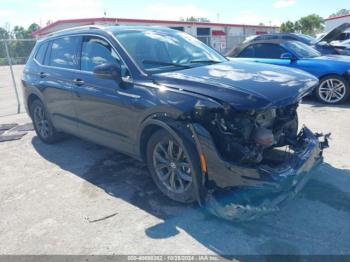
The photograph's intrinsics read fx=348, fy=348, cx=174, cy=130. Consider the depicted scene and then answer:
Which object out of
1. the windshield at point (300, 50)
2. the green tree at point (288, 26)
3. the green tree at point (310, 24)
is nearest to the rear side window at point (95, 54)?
the windshield at point (300, 50)

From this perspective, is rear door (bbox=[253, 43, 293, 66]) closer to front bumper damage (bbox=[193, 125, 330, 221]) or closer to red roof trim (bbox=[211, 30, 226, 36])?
front bumper damage (bbox=[193, 125, 330, 221])

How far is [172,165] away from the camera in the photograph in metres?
3.77

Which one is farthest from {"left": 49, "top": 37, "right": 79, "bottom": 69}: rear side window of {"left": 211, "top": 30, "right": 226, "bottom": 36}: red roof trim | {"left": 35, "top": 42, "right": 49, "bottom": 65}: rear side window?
{"left": 211, "top": 30, "right": 226, "bottom": 36}: red roof trim

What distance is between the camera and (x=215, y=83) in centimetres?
342

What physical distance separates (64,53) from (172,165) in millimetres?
2748

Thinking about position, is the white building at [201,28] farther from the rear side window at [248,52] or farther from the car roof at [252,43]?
the rear side window at [248,52]

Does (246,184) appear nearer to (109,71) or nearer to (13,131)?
(109,71)

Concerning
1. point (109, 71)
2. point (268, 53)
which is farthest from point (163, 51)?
point (268, 53)

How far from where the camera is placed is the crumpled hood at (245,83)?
3.19m

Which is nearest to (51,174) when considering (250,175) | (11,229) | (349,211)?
(11,229)

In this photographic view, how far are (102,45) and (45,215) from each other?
2195mm

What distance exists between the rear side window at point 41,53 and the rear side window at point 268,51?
562 cm

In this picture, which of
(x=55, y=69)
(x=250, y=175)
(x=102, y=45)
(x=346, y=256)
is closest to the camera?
(x=346, y=256)

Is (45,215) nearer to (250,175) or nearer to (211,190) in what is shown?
(211,190)
